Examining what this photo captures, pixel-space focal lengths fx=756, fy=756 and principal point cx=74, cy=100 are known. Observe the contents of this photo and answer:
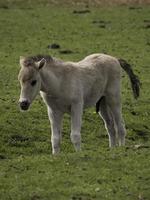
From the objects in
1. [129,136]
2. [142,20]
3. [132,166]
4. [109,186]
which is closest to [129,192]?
[109,186]

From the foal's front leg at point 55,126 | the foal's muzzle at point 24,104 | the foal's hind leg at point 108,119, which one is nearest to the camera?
the foal's muzzle at point 24,104

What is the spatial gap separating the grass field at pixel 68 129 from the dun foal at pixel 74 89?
526 mm

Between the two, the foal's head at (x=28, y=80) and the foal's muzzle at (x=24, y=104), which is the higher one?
the foal's head at (x=28, y=80)

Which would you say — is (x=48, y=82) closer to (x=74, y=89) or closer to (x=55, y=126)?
→ (x=74, y=89)

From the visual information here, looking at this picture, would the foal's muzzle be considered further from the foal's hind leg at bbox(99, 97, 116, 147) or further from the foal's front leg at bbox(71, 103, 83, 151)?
the foal's hind leg at bbox(99, 97, 116, 147)

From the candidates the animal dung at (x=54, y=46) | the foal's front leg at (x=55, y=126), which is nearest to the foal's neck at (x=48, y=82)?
the foal's front leg at (x=55, y=126)

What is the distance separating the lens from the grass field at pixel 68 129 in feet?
35.5

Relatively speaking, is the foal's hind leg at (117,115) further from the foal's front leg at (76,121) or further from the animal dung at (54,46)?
the animal dung at (54,46)

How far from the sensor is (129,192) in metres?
10.5

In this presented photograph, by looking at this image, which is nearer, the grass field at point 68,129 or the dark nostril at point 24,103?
the grass field at point 68,129

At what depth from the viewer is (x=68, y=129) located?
16828 millimetres

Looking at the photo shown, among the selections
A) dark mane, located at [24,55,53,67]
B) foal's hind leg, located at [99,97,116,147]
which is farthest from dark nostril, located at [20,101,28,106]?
foal's hind leg, located at [99,97,116,147]

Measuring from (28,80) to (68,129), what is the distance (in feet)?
13.1

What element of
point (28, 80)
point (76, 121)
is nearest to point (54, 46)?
point (76, 121)
